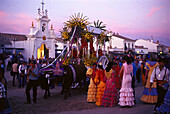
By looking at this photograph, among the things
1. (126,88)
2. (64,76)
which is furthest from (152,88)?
(64,76)

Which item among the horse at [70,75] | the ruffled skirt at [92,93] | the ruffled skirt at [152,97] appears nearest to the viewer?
the ruffled skirt at [152,97]

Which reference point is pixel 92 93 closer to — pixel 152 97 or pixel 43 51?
pixel 152 97

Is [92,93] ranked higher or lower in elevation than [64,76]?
lower

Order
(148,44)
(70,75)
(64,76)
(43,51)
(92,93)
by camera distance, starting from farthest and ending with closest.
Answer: (148,44) → (43,51) → (70,75) → (64,76) → (92,93)

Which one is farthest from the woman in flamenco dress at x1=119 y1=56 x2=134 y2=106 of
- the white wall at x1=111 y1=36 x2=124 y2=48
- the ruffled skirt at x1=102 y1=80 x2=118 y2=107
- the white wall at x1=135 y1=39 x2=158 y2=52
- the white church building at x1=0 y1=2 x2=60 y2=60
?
the white wall at x1=135 y1=39 x2=158 y2=52

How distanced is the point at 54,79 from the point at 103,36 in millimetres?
9043

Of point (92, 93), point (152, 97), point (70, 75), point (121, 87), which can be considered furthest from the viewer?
point (70, 75)

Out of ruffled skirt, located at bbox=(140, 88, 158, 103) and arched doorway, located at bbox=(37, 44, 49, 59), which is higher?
arched doorway, located at bbox=(37, 44, 49, 59)

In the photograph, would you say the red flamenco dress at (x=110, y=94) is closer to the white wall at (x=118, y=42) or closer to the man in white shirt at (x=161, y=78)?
the man in white shirt at (x=161, y=78)

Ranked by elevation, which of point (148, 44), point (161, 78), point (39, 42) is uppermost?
A: point (148, 44)

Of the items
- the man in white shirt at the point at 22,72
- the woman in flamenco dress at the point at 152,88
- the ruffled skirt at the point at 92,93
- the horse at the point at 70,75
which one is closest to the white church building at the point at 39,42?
the man in white shirt at the point at 22,72

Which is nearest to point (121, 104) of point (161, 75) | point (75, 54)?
point (161, 75)

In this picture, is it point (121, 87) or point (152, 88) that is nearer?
point (121, 87)

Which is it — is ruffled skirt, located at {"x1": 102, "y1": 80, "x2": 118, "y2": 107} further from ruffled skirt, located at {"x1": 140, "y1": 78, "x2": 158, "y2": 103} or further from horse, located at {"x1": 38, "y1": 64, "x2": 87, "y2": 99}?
horse, located at {"x1": 38, "y1": 64, "x2": 87, "y2": 99}
